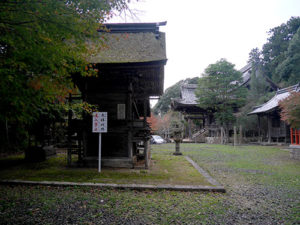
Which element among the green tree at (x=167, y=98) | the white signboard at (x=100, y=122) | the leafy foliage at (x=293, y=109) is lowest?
the white signboard at (x=100, y=122)

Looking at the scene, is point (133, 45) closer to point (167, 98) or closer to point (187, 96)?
point (187, 96)

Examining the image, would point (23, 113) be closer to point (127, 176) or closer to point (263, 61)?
point (127, 176)

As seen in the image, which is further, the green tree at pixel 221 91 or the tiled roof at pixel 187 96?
the tiled roof at pixel 187 96

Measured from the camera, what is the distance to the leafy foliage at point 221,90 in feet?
72.1

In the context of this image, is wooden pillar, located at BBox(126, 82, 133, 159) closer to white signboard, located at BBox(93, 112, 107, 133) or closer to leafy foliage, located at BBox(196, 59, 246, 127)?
white signboard, located at BBox(93, 112, 107, 133)

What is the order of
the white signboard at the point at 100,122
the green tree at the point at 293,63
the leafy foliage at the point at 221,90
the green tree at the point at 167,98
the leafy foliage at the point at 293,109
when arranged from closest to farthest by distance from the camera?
the white signboard at the point at 100,122 → the leafy foliage at the point at 293,109 → the leafy foliage at the point at 221,90 → the green tree at the point at 293,63 → the green tree at the point at 167,98

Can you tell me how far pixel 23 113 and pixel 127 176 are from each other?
3793mm

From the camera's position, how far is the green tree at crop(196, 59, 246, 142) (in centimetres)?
2198

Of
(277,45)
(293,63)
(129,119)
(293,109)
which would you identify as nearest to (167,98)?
(277,45)

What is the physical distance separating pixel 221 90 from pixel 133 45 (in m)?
17.1

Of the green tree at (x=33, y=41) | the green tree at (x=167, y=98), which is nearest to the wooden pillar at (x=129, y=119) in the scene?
the green tree at (x=33, y=41)

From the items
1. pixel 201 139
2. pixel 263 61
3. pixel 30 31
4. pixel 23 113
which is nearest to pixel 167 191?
pixel 23 113

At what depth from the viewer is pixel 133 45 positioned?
750 cm

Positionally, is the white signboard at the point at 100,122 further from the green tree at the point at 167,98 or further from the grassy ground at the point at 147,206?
the green tree at the point at 167,98
